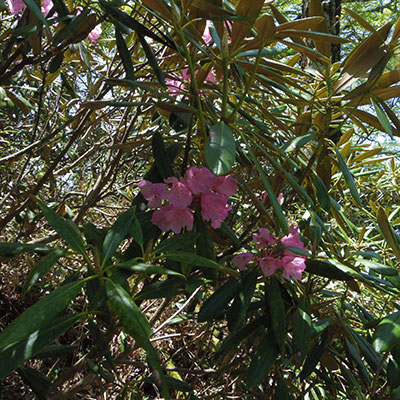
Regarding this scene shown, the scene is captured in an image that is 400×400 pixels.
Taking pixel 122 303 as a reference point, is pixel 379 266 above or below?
below

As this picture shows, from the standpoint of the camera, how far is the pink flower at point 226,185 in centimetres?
87

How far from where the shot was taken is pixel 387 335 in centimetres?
78

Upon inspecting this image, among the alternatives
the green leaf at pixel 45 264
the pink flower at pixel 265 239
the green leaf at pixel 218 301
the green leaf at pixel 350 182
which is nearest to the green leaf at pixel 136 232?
the green leaf at pixel 45 264

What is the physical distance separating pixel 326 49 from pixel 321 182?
1.01ft

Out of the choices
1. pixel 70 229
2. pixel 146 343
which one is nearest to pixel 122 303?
pixel 146 343

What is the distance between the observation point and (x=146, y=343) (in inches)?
23.2

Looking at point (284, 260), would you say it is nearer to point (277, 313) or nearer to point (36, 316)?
point (277, 313)

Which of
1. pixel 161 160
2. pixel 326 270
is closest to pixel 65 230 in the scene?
pixel 161 160

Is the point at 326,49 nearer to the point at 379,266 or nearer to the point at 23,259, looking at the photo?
the point at 379,266

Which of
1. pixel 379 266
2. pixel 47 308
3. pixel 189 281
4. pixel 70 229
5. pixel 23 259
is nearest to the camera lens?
pixel 47 308

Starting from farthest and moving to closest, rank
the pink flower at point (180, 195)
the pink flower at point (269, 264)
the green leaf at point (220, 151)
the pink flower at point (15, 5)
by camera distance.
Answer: the pink flower at point (15, 5)
the pink flower at point (269, 264)
the pink flower at point (180, 195)
the green leaf at point (220, 151)

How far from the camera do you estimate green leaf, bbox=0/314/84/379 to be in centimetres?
55

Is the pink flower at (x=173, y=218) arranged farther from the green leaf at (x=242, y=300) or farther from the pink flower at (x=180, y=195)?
the green leaf at (x=242, y=300)

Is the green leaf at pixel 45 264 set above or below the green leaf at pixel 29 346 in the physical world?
above
